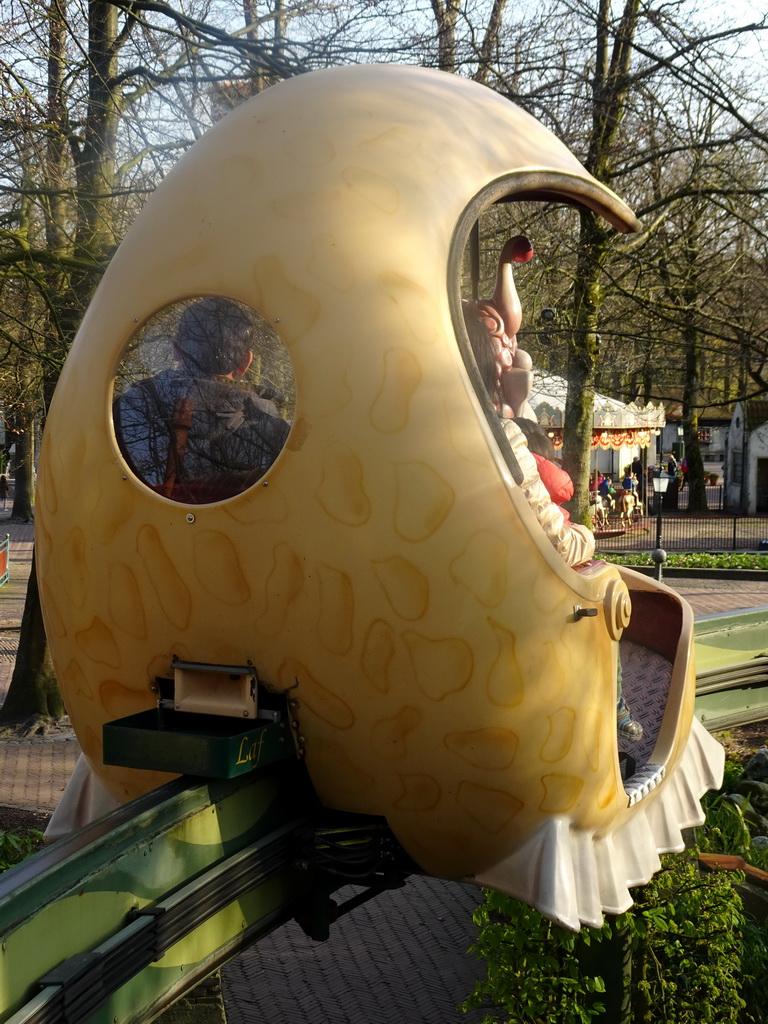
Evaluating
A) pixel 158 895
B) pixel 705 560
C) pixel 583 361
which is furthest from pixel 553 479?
pixel 705 560

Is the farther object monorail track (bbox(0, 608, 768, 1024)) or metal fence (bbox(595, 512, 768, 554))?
metal fence (bbox(595, 512, 768, 554))

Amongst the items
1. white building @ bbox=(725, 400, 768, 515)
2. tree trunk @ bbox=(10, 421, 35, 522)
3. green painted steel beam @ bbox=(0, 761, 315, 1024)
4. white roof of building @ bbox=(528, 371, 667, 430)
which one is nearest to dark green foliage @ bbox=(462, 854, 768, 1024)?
green painted steel beam @ bbox=(0, 761, 315, 1024)

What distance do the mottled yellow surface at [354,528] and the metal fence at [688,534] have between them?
19500 millimetres

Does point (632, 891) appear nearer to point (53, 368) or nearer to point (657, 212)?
point (53, 368)

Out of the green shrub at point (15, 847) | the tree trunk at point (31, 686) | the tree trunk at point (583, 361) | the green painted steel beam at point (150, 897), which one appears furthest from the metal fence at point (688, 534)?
the green painted steel beam at point (150, 897)

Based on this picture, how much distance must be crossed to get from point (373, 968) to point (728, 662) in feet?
10.7

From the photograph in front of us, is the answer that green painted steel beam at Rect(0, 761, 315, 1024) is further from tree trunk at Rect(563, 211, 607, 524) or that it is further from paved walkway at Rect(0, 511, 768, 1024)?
tree trunk at Rect(563, 211, 607, 524)

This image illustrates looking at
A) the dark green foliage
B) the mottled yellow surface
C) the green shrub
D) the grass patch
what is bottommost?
the green shrub

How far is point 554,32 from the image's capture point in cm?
1152

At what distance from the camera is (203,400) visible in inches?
121

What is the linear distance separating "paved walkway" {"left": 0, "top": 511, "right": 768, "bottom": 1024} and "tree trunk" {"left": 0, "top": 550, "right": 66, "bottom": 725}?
87.6 inches

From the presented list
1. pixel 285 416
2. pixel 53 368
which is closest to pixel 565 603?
pixel 285 416

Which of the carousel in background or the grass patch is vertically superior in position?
the carousel in background

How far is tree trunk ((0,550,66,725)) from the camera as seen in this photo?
10344 mm
